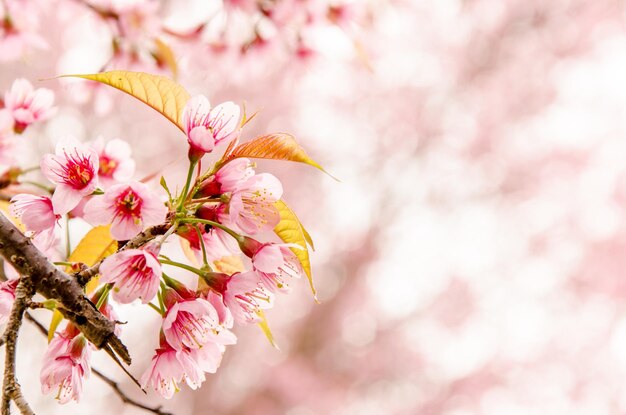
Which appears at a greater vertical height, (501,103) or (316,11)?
(501,103)

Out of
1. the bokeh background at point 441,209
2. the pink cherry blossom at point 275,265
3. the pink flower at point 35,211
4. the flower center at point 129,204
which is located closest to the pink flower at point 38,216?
the pink flower at point 35,211

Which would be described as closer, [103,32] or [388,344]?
[103,32]

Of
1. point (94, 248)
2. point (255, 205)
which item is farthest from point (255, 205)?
point (94, 248)

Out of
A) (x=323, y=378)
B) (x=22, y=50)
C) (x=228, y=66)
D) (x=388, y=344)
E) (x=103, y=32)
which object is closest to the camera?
(x=22, y=50)

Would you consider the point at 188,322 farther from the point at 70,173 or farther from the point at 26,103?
the point at 26,103

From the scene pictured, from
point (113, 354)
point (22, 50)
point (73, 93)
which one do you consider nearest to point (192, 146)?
point (113, 354)

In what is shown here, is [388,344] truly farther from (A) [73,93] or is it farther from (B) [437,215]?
(A) [73,93]
